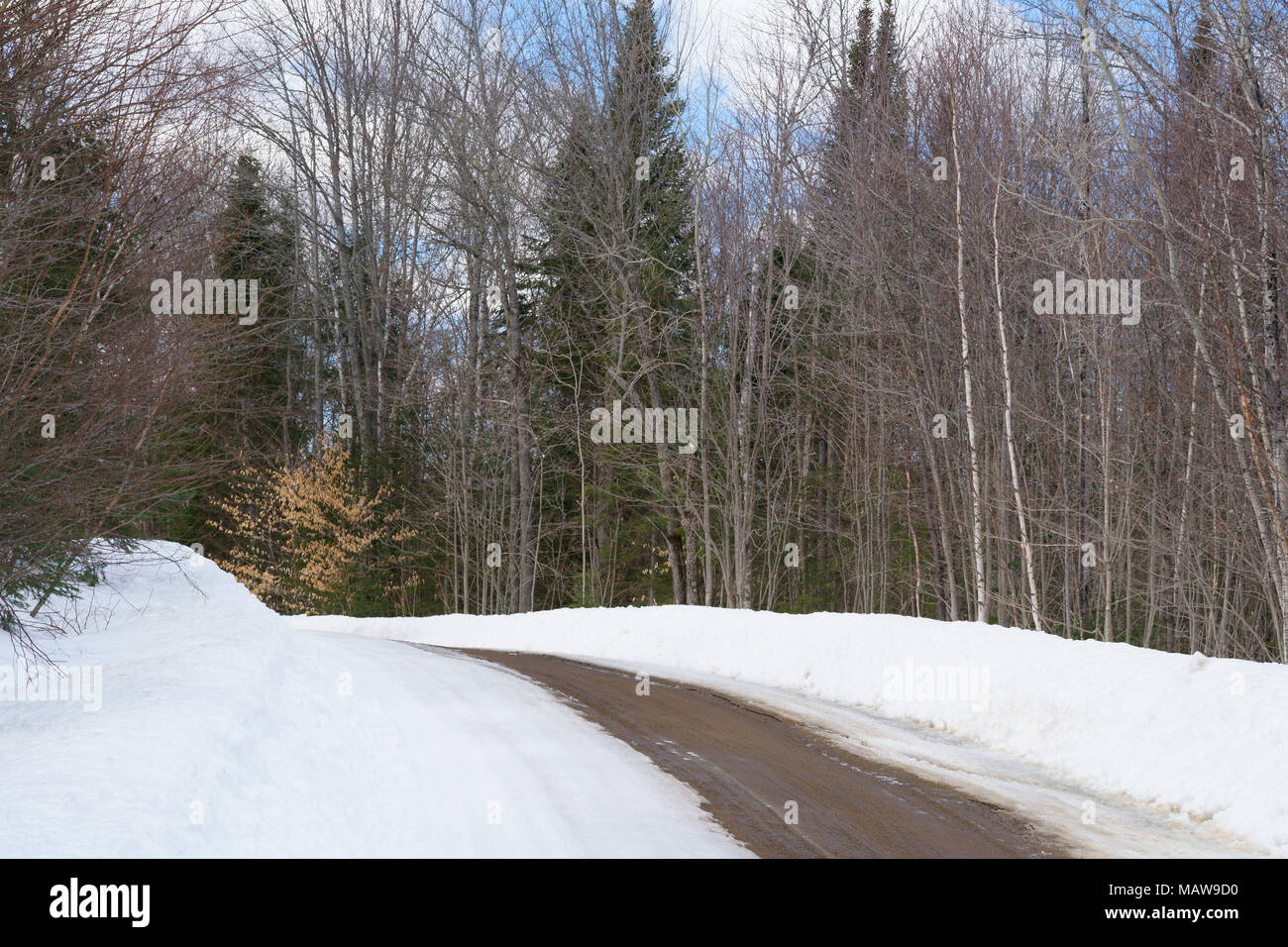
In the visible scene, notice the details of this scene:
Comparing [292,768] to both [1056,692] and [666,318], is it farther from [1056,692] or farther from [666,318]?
[666,318]

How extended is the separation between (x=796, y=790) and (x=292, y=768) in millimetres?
3493

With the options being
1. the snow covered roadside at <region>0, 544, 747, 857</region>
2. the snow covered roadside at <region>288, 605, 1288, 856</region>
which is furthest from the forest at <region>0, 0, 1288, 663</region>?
the snow covered roadside at <region>288, 605, 1288, 856</region>

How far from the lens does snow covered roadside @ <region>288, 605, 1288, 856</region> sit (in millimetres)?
7199

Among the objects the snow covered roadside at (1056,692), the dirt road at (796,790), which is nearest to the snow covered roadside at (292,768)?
the dirt road at (796,790)

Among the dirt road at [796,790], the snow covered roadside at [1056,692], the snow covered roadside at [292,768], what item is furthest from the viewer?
A: the snow covered roadside at [1056,692]

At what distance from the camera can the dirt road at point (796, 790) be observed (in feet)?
19.9

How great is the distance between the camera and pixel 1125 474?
18.7 m

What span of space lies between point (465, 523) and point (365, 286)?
12.1m

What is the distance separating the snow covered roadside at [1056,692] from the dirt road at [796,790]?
5.17ft

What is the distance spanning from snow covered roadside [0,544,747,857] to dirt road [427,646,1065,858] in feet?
0.99

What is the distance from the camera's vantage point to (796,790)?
285 inches

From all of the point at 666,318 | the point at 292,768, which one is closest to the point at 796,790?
the point at 292,768

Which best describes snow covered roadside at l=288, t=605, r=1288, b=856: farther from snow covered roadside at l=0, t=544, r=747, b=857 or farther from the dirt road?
snow covered roadside at l=0, t=544, r=747, b=857

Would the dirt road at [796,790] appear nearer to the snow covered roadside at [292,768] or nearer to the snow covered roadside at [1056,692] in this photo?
the snow covered roadside at [292,768]
